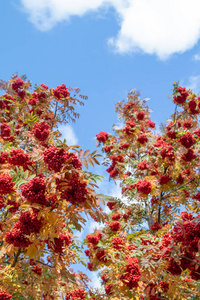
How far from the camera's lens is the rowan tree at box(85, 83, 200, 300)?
288 centimetres

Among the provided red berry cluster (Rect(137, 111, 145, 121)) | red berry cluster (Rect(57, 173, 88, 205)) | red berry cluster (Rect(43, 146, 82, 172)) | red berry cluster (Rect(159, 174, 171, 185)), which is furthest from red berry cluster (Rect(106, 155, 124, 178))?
red berry cluster (Rect(57, 173, 88, 205))

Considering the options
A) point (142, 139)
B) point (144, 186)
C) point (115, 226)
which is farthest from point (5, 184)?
point (142, 139)

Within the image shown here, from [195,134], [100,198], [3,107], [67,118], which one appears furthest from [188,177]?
[3,107]

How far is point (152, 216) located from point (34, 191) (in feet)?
20.5

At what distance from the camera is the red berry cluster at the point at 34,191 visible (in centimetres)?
225

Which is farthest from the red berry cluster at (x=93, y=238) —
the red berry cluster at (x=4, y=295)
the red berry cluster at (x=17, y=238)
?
the red berry cluster at (x=17, y=238)

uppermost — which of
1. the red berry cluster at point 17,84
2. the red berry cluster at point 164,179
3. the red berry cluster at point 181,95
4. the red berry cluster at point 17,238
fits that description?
the red berry cluster at point 17,84

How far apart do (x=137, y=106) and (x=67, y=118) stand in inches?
A: 171

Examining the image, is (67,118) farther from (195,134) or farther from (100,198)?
(100,198)

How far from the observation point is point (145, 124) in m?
9.09

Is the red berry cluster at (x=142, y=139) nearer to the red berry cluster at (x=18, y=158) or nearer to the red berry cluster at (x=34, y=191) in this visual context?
the red berry cluster at (x=18, y=158)

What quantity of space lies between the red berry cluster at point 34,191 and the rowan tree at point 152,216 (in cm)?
72

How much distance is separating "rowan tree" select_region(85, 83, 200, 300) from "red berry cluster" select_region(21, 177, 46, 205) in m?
0.72

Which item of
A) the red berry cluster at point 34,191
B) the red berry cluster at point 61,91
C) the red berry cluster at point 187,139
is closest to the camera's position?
the red berry cluster at point 34,191
